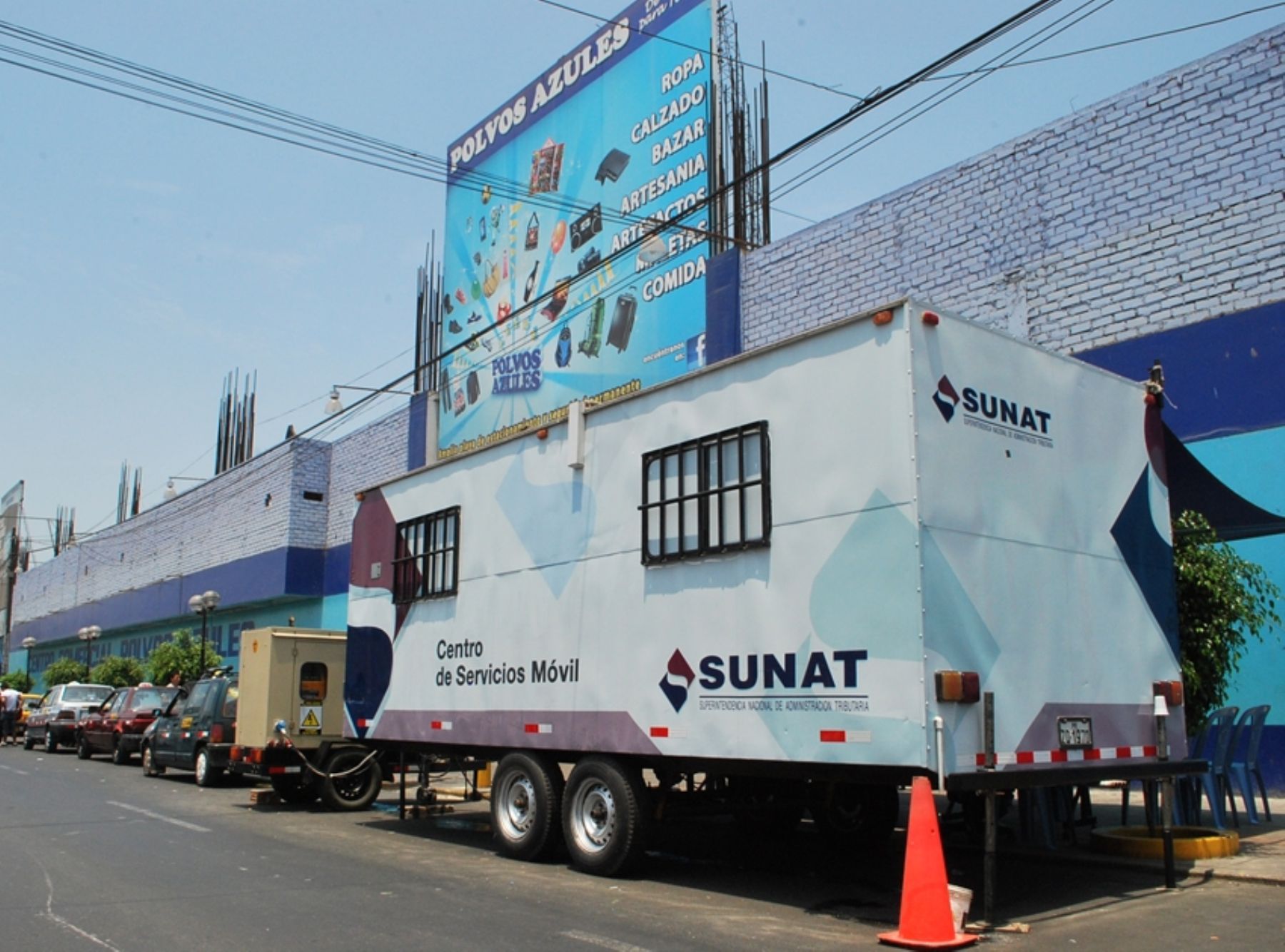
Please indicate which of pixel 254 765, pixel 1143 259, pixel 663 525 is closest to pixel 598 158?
pixel 1143 259

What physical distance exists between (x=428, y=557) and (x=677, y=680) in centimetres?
425

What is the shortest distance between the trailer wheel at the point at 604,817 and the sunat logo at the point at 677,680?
2.67 feet

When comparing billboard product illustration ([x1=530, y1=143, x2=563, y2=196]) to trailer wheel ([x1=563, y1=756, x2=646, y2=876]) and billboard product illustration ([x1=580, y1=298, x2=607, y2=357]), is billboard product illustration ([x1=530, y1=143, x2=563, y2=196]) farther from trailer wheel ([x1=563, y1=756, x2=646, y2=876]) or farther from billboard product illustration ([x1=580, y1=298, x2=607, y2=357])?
trailer wheel ([x1=563, y1=756, x2=646, y2=876])

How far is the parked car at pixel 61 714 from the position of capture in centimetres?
2917

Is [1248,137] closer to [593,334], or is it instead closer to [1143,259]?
[1143,259]

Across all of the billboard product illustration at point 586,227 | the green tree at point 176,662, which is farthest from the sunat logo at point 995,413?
the green tree at point 176,662

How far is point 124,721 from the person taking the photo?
967 inches

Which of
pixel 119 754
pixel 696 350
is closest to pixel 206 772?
pixel 119 754

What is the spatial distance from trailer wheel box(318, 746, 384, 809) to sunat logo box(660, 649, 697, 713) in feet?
23.1

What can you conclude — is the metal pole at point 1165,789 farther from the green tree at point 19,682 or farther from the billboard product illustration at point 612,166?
the green tree at point 19,682

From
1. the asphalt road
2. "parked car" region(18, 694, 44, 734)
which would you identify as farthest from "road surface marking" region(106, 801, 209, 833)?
"parked car" region(18, 694, 44, 734)

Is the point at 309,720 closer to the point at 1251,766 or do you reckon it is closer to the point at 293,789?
the point at 293,789

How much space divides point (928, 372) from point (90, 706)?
1057 inches

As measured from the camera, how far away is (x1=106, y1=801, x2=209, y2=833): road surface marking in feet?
42.3
